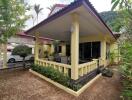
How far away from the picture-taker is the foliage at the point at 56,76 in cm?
757

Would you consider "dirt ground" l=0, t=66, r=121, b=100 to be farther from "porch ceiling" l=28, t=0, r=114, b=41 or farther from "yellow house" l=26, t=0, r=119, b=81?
"porch ceiling" l=28, t=0, r=114, b=41

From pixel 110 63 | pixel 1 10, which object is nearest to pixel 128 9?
pixel 1 10

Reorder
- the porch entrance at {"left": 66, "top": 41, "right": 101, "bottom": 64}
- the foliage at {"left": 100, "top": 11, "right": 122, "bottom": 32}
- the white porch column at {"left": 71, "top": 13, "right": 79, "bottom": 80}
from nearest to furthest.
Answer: the foliage at {"left": 100, "top": 11, "right": 122, "bottom": 32} → the white porch column at {"left": 71, "top": 13, "right": 79, "bottom": 80} → the porch entrance at {"left": 66, "top": 41, "right": 101, "bottom": 64}

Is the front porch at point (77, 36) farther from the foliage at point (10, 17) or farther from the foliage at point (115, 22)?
the foliage at point (10, 17)

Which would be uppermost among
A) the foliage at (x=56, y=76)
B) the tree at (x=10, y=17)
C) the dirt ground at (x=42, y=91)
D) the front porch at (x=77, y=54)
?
the tree at (x=10, y=17)

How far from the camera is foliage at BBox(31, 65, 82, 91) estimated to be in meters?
7.57

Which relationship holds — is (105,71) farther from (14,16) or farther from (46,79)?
(14,16)

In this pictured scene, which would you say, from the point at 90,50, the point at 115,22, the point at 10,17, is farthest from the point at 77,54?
the point at 90,50

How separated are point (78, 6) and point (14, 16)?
3027mm

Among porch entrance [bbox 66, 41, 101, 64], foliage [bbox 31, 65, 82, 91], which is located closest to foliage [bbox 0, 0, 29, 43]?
foliage [bbox 31, 65, 82, 91]

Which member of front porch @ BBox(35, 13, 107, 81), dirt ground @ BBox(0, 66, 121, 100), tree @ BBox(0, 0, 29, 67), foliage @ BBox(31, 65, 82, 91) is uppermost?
tree @ BBox(0, 0, 29, 67)

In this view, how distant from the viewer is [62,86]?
7887 mm

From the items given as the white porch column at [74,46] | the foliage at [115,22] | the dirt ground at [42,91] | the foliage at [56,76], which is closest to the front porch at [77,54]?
the white porch column at [74,46]

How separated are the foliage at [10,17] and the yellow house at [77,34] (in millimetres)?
1436
